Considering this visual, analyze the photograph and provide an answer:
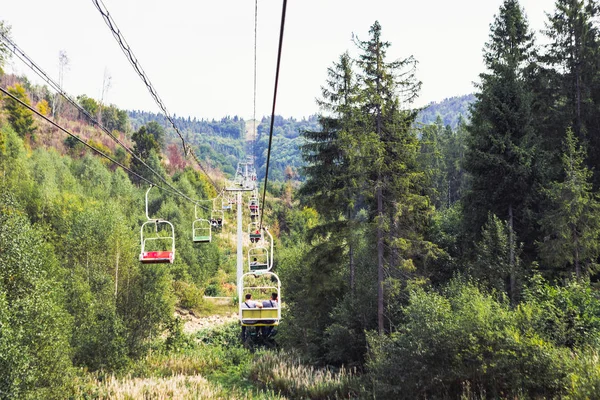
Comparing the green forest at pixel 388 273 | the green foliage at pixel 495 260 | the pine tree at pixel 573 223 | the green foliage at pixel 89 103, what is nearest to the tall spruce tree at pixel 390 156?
the green forest at pixel 388 273

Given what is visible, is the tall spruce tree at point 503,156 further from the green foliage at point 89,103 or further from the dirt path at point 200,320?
the green foliage at point 89,103

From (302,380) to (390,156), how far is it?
390 inches

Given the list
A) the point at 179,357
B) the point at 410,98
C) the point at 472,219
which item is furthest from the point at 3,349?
the point at 472,219

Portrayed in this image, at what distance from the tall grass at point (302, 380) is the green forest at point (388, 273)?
9cm

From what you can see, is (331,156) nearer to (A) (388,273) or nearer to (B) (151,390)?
(A) (388,273)

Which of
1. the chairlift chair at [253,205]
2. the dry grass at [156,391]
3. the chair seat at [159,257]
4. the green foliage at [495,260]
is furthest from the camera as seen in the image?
the chairlift chair at [253,205]

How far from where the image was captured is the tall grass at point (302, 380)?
1755cm

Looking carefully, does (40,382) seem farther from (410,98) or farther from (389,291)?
(410,98)

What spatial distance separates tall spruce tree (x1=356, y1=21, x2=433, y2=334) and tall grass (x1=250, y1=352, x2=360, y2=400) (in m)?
2.64

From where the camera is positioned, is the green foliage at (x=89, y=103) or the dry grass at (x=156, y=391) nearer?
the dry grass at (x=156, y=391)

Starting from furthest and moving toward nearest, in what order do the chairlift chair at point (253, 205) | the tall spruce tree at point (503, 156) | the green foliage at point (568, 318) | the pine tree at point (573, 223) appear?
the chairlift chair at point (253, 205) → the tall spruce tree at point (503, 156) → the pine tree at point (573, 223) → the green foliage at point (568, 318)

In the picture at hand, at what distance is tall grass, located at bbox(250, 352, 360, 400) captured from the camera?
57.6ft

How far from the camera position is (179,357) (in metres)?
25.8

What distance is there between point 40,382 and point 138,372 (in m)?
6.47
